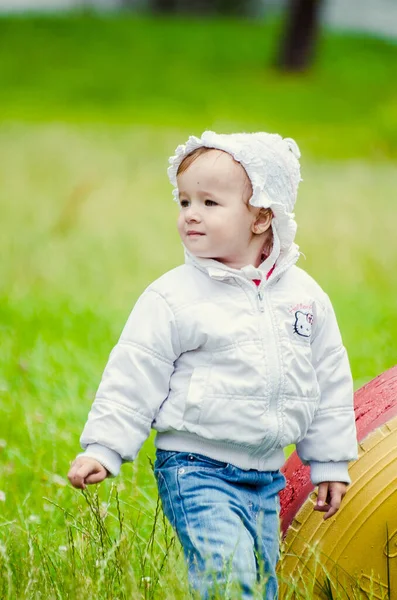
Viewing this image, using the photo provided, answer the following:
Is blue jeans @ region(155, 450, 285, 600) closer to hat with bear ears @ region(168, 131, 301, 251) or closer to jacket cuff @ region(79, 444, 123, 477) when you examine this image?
jacket cuff @ region(79, 444, 123, 477)

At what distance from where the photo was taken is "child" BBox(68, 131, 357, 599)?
9.25 feet

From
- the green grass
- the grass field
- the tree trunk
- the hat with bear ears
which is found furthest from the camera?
the tree trunk

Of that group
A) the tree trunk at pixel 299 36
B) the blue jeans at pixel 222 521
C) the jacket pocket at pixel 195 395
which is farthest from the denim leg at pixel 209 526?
the tree trunk at pixel 299 36

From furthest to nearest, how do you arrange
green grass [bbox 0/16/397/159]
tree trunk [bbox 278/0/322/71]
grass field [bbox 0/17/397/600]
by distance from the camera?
1. tree trunk [bbox 278/0/322/71]
2. green grass [bbox 0/16/397/159]
3. grass field [bbox 0/17/397/600]

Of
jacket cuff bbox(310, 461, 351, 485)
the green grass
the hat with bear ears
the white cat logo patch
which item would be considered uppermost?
the green grass

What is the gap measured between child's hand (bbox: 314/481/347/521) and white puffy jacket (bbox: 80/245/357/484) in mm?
32

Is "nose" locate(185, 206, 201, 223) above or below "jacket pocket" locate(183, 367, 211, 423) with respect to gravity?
above

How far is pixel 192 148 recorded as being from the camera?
3010 millimetres

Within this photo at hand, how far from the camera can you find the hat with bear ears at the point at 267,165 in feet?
9.69

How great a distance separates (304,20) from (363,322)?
754 inches

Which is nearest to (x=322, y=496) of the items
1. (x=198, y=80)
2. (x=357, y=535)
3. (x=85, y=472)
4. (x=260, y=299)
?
(x=357, y=535)

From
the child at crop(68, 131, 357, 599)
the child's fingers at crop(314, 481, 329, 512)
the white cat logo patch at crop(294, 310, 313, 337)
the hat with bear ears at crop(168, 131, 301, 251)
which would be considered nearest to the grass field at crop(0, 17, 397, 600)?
the child at crop(68, 131, 357, 599)

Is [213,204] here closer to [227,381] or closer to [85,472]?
[227,381]

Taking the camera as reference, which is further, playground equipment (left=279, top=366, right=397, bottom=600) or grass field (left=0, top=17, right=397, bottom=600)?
grass field (left=0, top=17, right=397, bottom=600)
